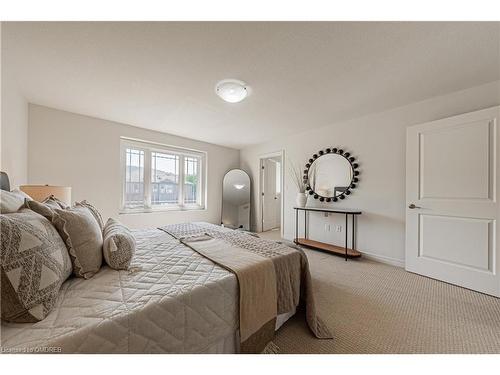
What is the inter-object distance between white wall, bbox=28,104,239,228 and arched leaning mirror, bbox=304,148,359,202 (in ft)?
9.42

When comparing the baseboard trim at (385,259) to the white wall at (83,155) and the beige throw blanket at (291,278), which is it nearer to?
the beige throw blanket at (291,278)

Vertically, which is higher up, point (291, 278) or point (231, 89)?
point (231, 89)

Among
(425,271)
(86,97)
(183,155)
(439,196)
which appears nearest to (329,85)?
(439,196)

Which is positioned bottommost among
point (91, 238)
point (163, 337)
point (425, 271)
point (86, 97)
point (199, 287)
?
point (425, 271)

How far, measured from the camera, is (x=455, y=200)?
2178mm

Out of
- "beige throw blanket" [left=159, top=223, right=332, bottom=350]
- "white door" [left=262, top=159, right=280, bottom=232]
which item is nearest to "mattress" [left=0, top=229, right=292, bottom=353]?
"beige throw blanket" [left=159, top=223, right=332, bottom=350]

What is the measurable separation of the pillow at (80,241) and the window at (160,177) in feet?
9.12

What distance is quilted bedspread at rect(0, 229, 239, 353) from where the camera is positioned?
2.22 ft

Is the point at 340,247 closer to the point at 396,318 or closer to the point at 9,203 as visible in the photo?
the point at 396,318

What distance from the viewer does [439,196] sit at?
2.29 metres

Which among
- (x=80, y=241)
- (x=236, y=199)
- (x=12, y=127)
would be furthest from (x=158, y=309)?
(x=236, y=199)

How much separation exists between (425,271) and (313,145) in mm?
2410

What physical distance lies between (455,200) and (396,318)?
1533 millimetres

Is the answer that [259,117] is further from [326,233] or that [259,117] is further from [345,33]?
[326,233]
